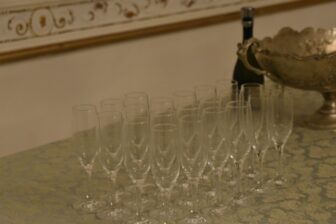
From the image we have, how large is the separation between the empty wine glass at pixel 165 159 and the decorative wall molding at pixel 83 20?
66 centimetres

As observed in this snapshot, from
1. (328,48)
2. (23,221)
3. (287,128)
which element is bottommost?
Answer: (23,221)

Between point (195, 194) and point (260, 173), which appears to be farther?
point (260, 173)

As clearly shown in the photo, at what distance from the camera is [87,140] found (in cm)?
133

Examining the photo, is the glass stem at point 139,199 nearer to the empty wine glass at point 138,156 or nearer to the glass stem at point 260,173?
the empty wine glass at point 138,156

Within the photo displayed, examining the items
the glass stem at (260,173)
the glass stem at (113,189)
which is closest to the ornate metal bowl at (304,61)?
the glass stem at (260,173)

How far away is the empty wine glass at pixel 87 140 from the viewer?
132 cm

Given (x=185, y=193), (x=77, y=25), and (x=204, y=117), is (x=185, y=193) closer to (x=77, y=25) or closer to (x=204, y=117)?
(x=204, y=117)

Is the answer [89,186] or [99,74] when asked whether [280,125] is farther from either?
[99,74]

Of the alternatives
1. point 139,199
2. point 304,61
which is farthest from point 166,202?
point 304,61

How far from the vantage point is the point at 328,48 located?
6.01 ft

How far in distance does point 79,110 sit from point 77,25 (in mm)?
572

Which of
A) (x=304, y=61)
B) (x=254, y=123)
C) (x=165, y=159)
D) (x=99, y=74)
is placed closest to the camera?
(x=165, y=159)

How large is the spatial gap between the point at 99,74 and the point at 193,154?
80 cm

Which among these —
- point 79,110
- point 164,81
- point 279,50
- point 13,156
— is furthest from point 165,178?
point 164,81
